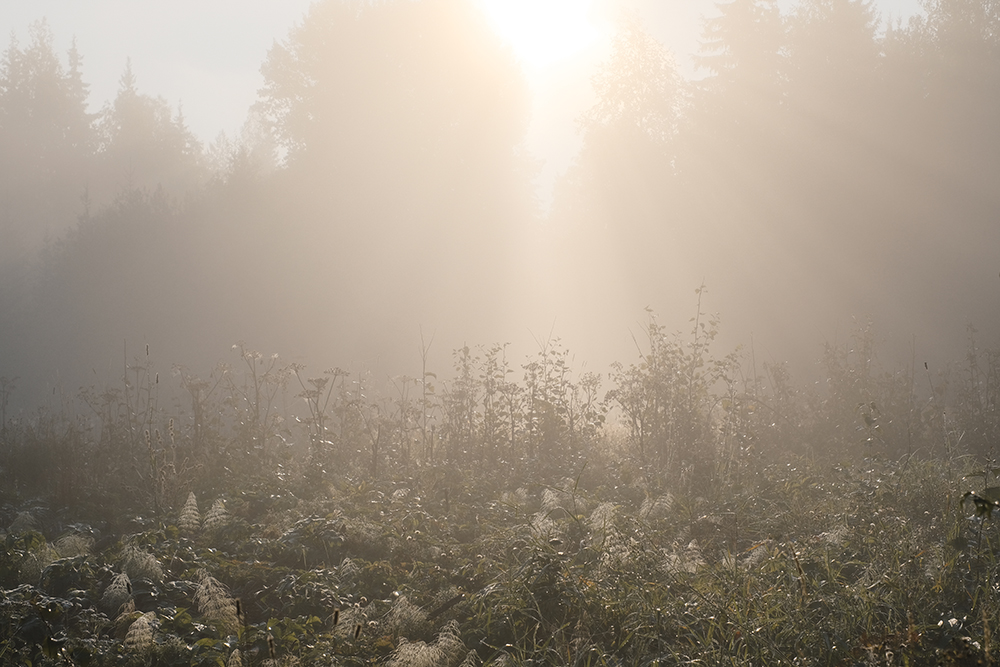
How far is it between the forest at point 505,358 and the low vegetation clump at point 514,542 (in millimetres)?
30

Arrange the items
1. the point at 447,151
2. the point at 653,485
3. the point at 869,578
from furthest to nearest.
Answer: the point at 447,151
the point at 653,485
the point at 869,578

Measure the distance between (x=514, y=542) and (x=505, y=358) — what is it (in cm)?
784

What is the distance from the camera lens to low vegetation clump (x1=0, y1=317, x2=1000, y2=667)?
9.28 feet

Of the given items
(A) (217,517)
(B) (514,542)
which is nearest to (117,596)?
(A) (217,517)

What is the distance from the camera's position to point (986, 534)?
3438 mm

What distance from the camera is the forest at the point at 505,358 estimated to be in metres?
3.16

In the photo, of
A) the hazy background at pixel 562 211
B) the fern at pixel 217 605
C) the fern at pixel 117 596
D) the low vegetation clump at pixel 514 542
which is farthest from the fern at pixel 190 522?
the hazy background at pixel 562 211

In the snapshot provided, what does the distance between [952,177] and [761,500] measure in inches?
593

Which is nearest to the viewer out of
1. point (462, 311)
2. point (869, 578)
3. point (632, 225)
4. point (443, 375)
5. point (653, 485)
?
point (869, 578)

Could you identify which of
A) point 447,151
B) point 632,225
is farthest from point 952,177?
point 447,151

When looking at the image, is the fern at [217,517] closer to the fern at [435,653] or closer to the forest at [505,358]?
the forest at [505,358]

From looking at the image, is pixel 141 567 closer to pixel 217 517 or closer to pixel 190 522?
pixel 190 522

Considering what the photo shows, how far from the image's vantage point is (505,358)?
11.7 meters

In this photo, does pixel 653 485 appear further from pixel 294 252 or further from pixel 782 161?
pixel 294 252
